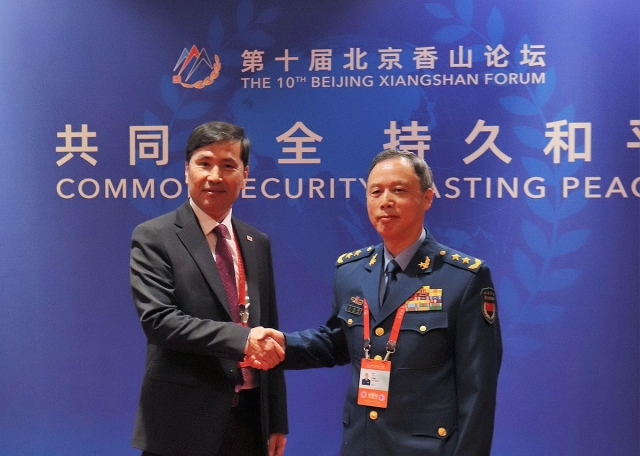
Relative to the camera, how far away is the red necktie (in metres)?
2.68

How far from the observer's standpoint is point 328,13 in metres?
3.86

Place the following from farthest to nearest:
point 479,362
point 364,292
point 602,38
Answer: point 602,38, point 364,292, point 479,362

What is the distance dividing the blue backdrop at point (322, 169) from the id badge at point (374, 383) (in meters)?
1.62

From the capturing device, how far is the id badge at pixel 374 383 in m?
2.26

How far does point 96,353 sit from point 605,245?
9.16ft

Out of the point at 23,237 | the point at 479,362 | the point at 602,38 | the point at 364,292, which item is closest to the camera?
the point at 479,362

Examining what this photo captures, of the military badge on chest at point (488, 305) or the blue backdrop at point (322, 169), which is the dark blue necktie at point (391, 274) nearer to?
the military badge on chest at point (488, 305)

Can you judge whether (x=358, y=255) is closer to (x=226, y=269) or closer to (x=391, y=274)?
(x=391, y=274)

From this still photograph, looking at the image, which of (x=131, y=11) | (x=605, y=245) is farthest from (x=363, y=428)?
(x=131, y=11)

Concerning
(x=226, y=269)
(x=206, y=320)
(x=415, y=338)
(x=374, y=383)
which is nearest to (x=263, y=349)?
(x=206, y=320)

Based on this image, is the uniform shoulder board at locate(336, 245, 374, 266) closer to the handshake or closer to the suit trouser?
the handshake

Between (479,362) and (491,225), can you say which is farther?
(491,225)

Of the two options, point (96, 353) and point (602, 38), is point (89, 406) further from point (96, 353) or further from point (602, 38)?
point (602, 38)

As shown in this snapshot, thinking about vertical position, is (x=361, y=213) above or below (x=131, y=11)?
below
